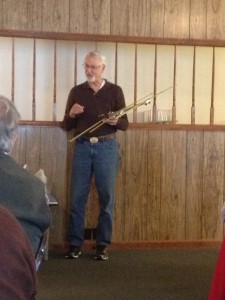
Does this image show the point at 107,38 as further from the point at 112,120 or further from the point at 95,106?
the point at 112,120

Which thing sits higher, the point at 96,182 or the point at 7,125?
the point at 7,125

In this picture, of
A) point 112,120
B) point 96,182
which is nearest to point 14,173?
point 112,120

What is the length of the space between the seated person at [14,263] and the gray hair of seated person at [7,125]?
953 millimetres

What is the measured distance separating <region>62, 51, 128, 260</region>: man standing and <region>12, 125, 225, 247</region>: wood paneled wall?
29 centimetres

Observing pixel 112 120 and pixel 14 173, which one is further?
pixel 112 120

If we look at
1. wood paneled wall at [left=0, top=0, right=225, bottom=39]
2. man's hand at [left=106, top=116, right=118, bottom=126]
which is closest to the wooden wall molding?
wood paneled wall at [left=0, top=0, right=225, bottom=39]

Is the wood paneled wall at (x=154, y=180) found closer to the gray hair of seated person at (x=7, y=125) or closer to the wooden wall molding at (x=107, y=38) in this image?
the wooden wall molding at (x=107, y=38)

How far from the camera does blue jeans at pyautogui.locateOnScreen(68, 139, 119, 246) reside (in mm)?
4965

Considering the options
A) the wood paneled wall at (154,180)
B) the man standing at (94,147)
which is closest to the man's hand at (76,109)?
the man standing at (94,147)

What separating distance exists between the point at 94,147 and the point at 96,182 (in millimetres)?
258

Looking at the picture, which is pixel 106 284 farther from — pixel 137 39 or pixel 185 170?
pixel 137 39

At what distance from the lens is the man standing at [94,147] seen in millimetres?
4949

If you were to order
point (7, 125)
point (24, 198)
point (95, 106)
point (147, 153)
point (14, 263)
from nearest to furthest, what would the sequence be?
1. point (14, 263)
2. point (24, 198)
3. point (7, 125)
4. point (95, 106)
5. point (147, 153)

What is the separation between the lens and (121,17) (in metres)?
5.34
